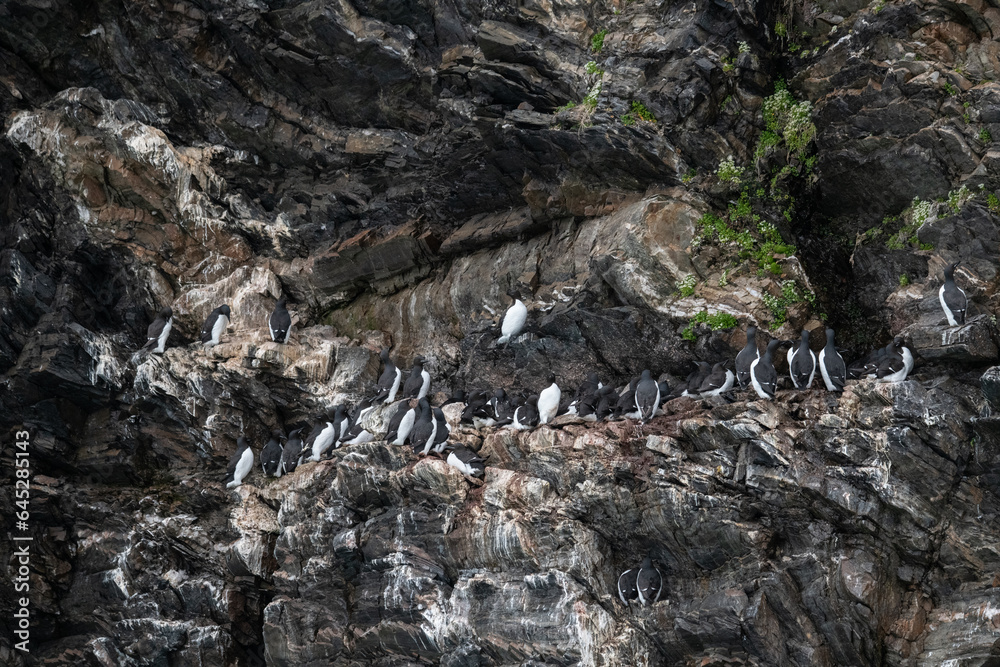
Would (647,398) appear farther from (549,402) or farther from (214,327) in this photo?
(214,327)

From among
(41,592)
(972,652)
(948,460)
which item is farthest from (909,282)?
(41,592)

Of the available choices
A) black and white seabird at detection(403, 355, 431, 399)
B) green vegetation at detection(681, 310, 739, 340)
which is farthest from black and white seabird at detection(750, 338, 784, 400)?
black and white seabird at detection(403, 355, 431, 399)

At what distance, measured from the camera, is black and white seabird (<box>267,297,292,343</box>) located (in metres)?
17.0

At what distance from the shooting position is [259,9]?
17.1m

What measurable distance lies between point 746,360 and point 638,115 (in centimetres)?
437

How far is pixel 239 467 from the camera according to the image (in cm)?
1620

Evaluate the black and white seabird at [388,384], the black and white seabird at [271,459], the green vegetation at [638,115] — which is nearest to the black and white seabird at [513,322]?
the black and white seabird at [388,384]

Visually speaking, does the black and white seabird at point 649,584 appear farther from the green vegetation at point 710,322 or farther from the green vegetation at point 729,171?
the green vegetation at point 729,171

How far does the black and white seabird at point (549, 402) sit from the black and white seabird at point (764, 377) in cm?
306

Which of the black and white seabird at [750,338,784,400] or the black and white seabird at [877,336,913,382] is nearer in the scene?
the black and white seabird at [877,336,913,382]

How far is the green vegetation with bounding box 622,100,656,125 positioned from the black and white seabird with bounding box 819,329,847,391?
14.8 feet

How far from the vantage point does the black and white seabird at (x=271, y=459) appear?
1598 cm

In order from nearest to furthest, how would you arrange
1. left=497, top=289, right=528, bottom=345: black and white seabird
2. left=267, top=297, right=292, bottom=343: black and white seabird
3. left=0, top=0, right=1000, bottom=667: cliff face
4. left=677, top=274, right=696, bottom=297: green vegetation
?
left=0, top=0, right=1000, bottom=667: cliff face, left=677, top=274, right=696, bottom=297: green vegetation, left=497, top=289, right=528, bottom=345: black and white seabird, left=267, top=297, right=292, bottom=343: black and white seabird

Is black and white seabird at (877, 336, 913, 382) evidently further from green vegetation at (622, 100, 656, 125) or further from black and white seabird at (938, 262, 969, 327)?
green vegetation at (622, 100, 656, 125)
